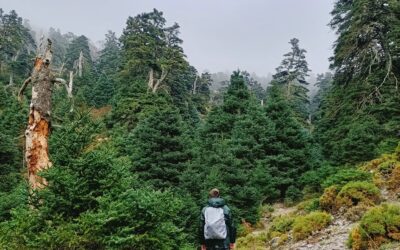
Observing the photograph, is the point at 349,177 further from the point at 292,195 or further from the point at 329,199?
the point at 292,195

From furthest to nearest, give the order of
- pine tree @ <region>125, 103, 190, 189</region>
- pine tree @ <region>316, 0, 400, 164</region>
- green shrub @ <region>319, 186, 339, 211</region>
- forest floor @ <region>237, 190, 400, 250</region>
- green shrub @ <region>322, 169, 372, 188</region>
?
1. pine tree @ <region>316, 0, 400, 164</region>
2. pine tree @ <region>125, 103, 190, 189</region>
3. green shrub @ <region>322, 169, 372, 188</region>
4. green shrub @ <region>319, 186, 339, 211</region>
5. forest floor @ <region>237, 190, 400, 250</region>

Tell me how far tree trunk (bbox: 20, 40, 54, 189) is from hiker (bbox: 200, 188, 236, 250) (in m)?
3.87

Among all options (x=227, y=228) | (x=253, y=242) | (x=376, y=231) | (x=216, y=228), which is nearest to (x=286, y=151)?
(x=253, y=242)

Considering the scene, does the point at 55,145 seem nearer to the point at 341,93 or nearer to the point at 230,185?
the point at 230,185

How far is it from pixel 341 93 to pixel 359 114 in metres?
3.34

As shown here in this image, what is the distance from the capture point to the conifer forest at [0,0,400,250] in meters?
6.93

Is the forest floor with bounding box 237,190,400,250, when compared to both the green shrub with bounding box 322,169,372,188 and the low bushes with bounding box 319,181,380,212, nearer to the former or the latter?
the low bushes with bounding box 319,181,380,212

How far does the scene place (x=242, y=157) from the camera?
2305 cm

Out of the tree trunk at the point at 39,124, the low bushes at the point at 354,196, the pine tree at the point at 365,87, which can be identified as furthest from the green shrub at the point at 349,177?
the tree trunk at the point at 39,124

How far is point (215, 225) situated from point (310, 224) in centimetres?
616

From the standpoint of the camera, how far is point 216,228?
675 centimetres

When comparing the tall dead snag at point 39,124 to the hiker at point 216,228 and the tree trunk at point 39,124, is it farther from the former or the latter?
the hiker at point 216,228

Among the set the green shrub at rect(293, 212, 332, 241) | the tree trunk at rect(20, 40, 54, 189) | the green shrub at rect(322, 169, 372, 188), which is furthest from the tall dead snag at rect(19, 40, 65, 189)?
the green shrub at rect(322, 169, 372, 188)

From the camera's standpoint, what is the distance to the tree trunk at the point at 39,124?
28.1ft
